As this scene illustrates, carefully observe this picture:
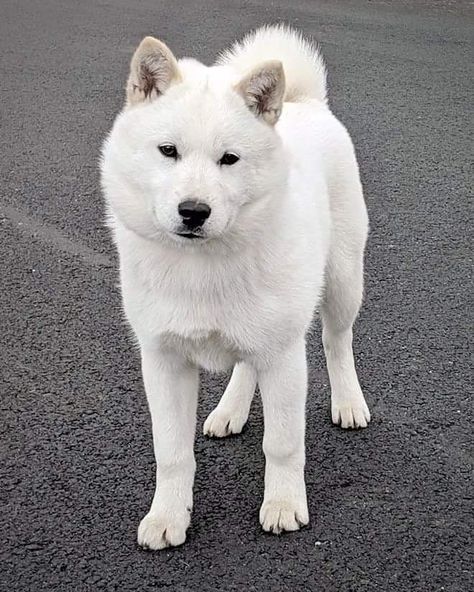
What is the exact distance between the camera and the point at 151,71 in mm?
2787

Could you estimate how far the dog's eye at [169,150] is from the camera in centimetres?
266

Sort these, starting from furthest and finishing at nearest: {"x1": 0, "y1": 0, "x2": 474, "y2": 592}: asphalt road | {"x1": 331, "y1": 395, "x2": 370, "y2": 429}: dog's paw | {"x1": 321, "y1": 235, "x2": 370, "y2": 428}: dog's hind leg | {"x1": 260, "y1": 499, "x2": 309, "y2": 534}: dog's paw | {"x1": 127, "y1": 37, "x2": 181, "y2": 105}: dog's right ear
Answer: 1. {"x1": 331, "y1": 395, "x2": 370, "y2": 429}: dog's paw
2. {"x1": 321, "y1": 235, "x2": 370, "y2": 428}: dog's hind leg
3. {"x1": 260, "y1": 499, "x2": 309, "y2": 534}: dog's paw
4. {"x1": 0, "y1": 0, "x2": 474, "y2": 592}: asphalt road
5. {"x1": 127, "y1": 37, "x2": 181, "y2": 105}: dog's right ear

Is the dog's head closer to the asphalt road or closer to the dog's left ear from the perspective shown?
the dog's left ear

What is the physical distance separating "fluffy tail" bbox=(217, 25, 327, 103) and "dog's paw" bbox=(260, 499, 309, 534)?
5.08 feet

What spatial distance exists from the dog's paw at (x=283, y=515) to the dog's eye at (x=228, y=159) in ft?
3.90

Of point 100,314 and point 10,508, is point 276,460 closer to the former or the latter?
point 10,508

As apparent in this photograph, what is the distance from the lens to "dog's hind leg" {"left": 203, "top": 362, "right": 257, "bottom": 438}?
3654mm

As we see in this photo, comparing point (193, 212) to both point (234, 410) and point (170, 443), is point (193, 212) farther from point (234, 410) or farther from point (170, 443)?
point (234, 410)

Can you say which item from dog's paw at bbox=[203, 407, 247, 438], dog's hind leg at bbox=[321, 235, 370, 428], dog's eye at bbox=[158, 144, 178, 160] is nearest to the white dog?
dog's eye at bbox=[158, 144, 178, 160]

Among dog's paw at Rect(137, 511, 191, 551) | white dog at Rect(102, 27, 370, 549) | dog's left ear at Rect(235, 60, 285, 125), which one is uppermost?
dog's left ear at Rect(235, 60, 285, 125)

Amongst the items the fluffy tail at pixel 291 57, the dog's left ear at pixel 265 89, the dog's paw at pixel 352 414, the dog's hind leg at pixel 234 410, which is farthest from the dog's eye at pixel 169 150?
the dog's paw at pixel 352 414

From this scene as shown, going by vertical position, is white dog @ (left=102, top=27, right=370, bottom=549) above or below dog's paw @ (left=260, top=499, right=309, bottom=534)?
above

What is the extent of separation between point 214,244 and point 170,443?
697 mm

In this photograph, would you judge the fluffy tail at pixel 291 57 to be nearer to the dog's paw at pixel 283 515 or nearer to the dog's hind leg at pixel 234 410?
the dog's hind leg at pixel 234 410
